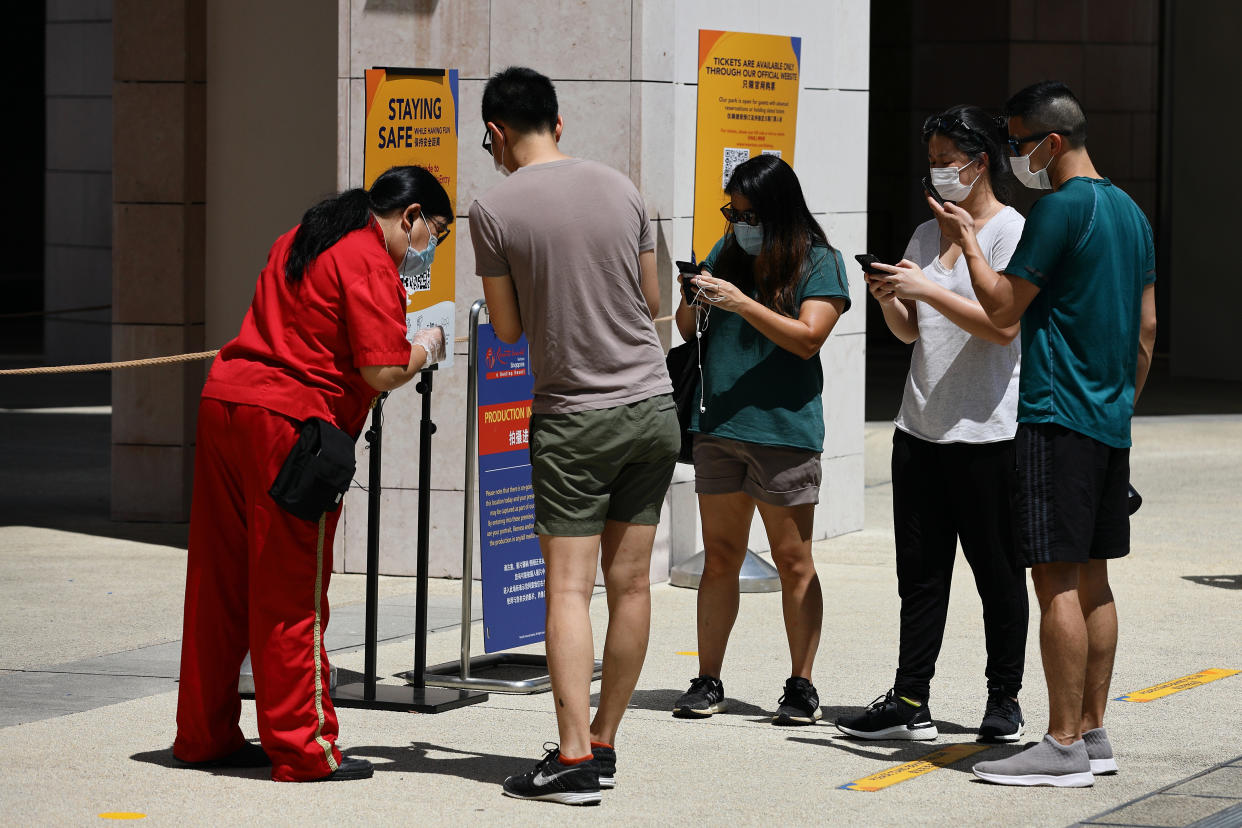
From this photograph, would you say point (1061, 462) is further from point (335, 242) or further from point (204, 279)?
point (204, 279)

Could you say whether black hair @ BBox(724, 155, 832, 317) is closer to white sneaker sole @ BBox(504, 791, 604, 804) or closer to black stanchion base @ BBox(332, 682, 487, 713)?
black stanchion base @ BBox(332, 682, 487, 713)

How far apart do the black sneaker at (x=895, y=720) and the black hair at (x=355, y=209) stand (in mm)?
2025

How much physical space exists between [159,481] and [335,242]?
5.69 m

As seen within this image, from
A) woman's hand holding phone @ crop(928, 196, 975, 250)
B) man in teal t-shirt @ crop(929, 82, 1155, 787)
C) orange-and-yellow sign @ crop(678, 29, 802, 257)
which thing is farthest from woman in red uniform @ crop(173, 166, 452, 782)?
orange-and-yellow sign @ crop(678, 29, 802, 257)

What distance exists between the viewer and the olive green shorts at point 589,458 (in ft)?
18.0

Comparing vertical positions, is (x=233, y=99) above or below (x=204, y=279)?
above

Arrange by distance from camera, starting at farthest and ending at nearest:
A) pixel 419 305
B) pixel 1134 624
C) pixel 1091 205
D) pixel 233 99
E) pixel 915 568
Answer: pixel 233 99 < pixel 419 305 < pixel 1134 624 < pixel 915 568 < pixel 1091 205

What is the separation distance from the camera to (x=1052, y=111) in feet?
18.5

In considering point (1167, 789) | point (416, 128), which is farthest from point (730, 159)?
point (1167, 789)

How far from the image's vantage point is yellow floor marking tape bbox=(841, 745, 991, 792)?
224 inches

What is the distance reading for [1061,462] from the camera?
558 centimetres

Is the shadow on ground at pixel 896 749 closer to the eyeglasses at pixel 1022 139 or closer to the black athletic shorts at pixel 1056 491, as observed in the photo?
the black athletic shorts at pixel 1056 491

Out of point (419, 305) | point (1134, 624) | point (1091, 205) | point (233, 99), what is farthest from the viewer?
point (233, 99)

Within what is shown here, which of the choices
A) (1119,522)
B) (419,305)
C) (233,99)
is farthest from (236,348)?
(233,99)
